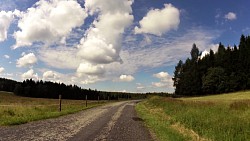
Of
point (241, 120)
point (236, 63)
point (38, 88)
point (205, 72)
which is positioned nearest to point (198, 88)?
point (205, 72)

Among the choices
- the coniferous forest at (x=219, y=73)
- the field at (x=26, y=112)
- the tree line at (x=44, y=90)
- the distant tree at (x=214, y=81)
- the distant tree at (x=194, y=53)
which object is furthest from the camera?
the tree line at (x=44, y=90)

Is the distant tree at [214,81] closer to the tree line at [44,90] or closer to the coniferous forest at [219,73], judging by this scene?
the coniferous forest at [219,73]

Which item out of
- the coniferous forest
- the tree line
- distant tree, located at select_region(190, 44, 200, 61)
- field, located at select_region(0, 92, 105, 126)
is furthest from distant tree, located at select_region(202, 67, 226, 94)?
field, located at select_region(0, 92, 105, 126)

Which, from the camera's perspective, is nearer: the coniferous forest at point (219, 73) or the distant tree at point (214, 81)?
the coniferous forest at point (219, 73)

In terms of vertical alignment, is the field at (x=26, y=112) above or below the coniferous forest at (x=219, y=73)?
below

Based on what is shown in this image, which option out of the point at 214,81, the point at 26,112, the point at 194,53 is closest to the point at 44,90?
the point at 194,53

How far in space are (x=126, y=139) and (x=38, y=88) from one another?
140 metres

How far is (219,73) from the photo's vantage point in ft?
325

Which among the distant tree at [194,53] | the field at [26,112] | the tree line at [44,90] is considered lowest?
the field at [26,112]

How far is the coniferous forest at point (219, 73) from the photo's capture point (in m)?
94.0

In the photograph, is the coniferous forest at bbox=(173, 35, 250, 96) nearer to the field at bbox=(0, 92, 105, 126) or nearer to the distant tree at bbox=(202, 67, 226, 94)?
the distant tree at bbox=(202, 67, 226, 94)

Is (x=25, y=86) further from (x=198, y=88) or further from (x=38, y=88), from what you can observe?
(x=198, y=88)

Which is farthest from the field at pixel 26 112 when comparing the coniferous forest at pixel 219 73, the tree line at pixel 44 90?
the tree line at pixel 44 90

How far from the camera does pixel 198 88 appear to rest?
113m
